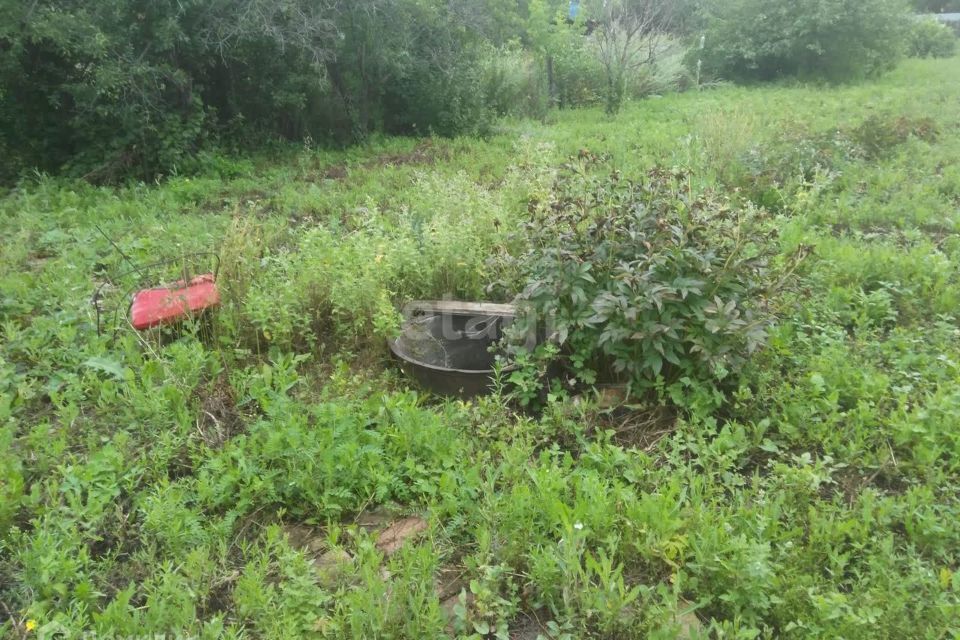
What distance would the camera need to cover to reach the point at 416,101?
35.6 ft

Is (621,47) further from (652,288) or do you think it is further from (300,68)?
(652,288)

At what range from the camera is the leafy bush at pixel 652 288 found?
3.19 m

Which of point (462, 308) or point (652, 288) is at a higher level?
point (652, 288)

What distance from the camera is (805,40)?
1542cm

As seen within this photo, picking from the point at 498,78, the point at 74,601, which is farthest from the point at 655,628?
the point at 498,78

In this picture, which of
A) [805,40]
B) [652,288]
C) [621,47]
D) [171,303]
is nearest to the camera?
[652,288]

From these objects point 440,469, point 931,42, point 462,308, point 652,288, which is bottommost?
point 931,42

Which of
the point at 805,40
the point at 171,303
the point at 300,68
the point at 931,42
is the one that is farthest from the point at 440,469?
the point at 931,42

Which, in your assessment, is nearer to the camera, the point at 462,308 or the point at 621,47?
the point at 462,308

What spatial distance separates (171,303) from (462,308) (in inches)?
65.7

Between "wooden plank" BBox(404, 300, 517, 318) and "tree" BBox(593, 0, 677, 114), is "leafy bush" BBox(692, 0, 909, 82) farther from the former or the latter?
"wooden plank" BBox(404, 300, 517, 318)

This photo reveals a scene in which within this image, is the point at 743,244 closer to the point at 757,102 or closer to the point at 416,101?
the point at 416,101

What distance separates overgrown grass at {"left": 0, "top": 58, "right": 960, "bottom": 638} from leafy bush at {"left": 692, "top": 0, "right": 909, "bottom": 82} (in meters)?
12.4

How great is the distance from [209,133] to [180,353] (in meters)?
6.37
